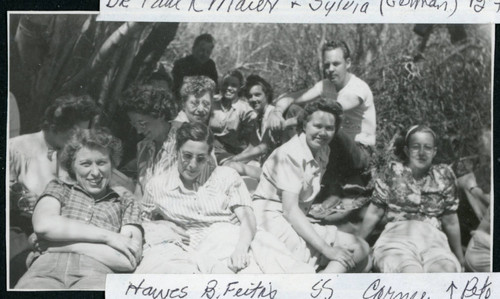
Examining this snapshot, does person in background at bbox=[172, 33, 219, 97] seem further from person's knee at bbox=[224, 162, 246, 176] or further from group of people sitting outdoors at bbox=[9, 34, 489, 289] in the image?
person's knee at bbox=[224, 162, 246, 176]

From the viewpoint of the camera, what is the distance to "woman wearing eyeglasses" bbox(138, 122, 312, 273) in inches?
76.0

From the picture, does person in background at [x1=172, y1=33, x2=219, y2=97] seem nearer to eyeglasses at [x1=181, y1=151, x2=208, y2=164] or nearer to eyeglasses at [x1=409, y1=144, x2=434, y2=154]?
eyeglasses at [x1=181, y1=151, x2=208, y2=164]

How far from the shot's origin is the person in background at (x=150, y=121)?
193cm

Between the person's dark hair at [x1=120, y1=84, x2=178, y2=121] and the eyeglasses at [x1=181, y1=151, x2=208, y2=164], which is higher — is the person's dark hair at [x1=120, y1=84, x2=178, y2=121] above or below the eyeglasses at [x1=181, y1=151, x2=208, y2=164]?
above

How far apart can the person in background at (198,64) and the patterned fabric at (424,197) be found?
487 mm

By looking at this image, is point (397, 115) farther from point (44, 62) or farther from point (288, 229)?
point (44, 62)

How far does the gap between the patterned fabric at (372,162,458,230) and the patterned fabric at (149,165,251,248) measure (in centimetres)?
34

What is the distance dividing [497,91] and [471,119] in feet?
0.29

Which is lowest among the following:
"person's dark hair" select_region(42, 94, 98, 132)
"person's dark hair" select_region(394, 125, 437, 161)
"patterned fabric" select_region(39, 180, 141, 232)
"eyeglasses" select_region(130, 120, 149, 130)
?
"patterned fabric" select_region(39, 180, 141, 232)

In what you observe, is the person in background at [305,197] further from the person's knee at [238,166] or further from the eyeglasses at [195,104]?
the eyeglasses at [195,104]

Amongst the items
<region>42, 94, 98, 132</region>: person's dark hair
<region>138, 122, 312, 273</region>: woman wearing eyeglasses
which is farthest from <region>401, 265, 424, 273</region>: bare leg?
<region>42, 94, 98, 132</region>: person's dark hair

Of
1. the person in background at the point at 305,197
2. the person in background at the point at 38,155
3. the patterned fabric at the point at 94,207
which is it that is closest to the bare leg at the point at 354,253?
the person in background at the point at 305,197

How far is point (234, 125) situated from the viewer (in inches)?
76.9

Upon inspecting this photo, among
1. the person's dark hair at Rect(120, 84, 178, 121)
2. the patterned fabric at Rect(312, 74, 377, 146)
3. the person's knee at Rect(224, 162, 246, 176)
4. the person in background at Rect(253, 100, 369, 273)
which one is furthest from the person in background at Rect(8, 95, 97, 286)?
the patterned fabric at Rect(312, 74, 377, 146)
